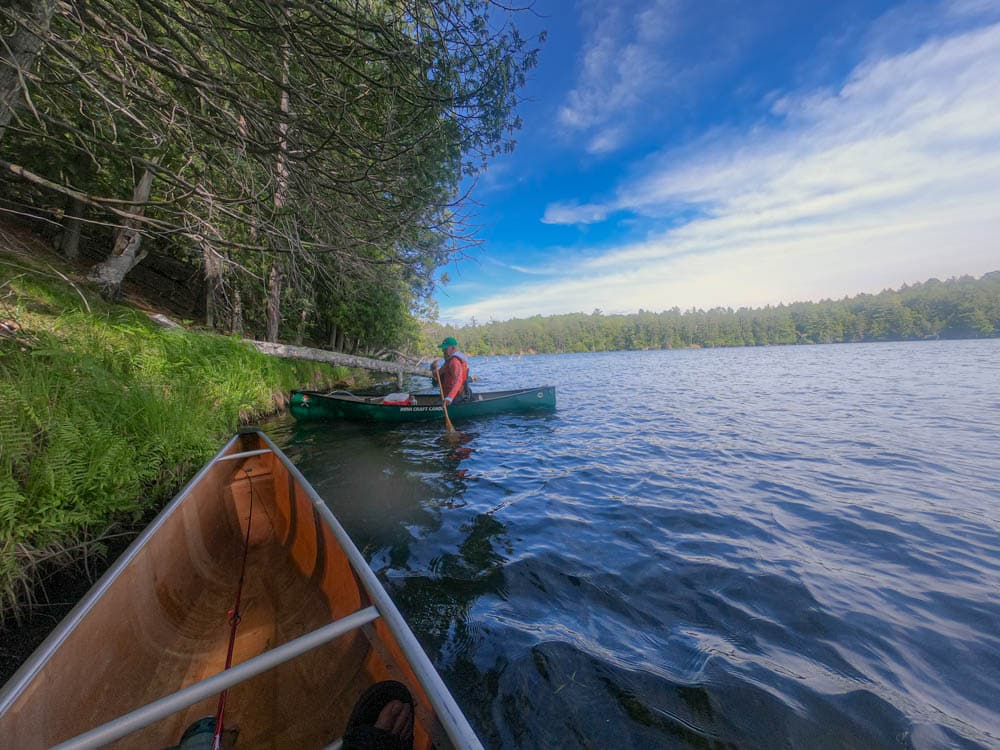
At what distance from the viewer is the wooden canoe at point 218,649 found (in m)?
1.25

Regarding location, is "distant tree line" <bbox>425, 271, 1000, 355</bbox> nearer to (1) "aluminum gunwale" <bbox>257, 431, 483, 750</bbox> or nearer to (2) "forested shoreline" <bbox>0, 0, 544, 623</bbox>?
(2) "forested shoreline" <bbox>0, 0, 544, 623</bbox>

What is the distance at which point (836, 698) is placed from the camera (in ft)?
7.12

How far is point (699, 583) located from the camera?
3.17m

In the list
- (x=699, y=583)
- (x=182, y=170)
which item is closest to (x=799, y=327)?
(x=699, y=583)

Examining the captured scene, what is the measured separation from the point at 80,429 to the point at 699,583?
5.52 m

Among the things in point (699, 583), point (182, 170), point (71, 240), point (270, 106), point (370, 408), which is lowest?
point (699, 583)

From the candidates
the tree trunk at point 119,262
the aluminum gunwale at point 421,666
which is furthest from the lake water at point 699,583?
the tree trunk at point 119,262

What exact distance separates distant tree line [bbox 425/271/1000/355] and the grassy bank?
47687 millimetres

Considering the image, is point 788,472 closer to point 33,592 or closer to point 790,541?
point 790,541

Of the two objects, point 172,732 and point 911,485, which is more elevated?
point 172,732

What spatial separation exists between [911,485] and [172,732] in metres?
8.28

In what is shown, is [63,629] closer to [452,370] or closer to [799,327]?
[452,370]

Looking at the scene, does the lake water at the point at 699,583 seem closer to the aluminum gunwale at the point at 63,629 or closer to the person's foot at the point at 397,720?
the person's foot at the point at 397,720

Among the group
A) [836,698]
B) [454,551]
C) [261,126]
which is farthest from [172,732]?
Answer: [261,126]
